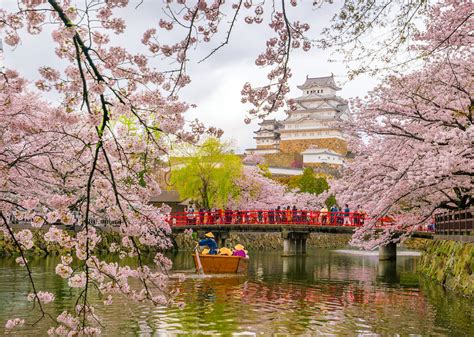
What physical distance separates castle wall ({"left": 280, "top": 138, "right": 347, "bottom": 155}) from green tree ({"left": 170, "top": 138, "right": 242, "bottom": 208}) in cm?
3731

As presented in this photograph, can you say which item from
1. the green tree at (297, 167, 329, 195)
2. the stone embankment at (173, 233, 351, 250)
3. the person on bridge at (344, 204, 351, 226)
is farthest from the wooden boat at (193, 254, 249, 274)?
the green tree at (297, 167, 329, 195)

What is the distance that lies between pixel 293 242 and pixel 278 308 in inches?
887

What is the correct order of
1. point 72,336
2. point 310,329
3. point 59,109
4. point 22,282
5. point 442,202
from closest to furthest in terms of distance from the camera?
point 72,336
point 59,109
point 310,329
point 22,282
point 442,202

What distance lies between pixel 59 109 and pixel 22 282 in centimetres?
1378

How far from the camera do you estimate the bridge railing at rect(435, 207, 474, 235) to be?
57.1 ft

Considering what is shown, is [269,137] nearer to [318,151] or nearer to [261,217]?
[318,151]

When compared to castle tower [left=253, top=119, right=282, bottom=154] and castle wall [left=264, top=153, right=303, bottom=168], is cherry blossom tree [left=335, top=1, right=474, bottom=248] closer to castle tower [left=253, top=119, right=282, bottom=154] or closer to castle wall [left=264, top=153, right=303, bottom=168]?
castle wall [left=264, top=153, right=303, bottom=168]

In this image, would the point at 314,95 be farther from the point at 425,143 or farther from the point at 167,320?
the point at 167,320

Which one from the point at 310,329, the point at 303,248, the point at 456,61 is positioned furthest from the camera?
the point at 303,248

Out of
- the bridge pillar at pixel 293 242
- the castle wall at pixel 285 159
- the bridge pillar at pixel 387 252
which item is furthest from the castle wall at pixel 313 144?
the bridge pillar at pixel 387 252

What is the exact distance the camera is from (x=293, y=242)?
3719cm

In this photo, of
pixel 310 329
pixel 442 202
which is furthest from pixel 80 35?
pixel 442 202

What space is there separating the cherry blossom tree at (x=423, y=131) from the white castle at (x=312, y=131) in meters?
51.1

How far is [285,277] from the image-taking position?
23.4m
